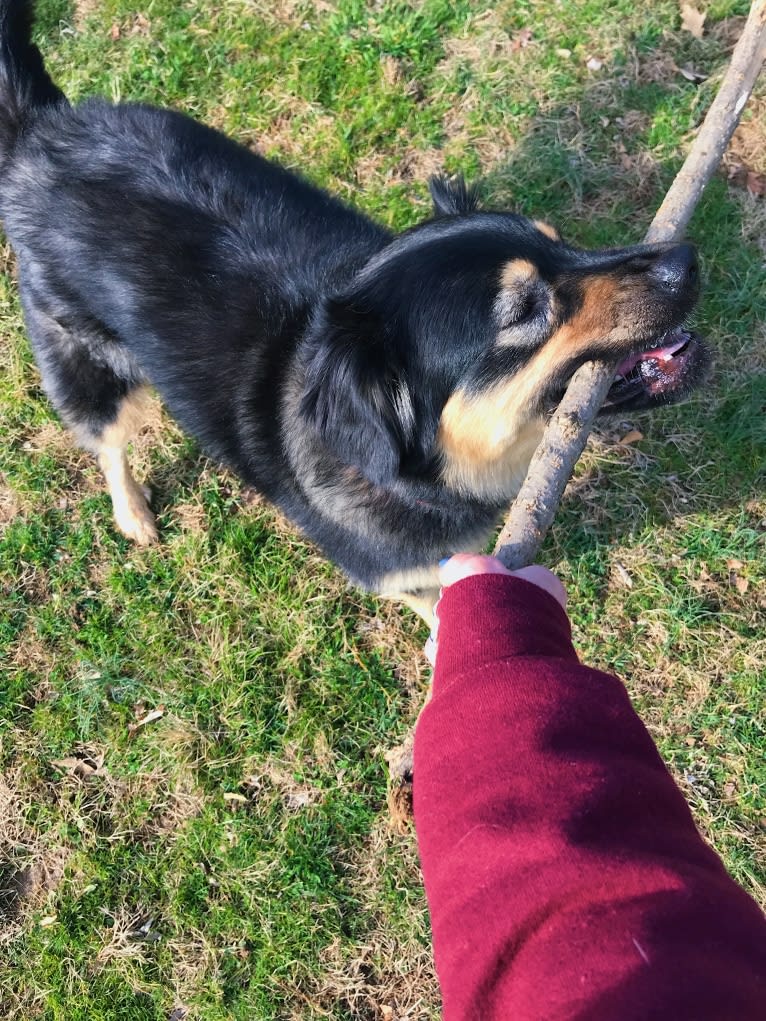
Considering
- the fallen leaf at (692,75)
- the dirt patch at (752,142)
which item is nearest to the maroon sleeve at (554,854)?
the dirt patch at (752,142)

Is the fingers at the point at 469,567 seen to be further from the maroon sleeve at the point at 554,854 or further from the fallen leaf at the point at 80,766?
the fallen leaf at the point at 80,766

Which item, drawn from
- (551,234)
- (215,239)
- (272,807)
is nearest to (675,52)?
(551,234)

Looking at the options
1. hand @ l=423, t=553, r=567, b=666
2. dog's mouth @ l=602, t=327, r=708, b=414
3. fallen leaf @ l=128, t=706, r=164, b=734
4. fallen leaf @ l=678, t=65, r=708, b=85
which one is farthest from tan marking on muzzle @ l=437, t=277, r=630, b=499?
fallen leaf @ l=678, t=65, r=708, b=85

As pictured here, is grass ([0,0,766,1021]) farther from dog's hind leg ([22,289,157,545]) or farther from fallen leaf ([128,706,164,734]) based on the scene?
dog's hind leg ([22,289,157,545])

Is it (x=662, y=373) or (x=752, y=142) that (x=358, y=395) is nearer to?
(x=662, y=373)

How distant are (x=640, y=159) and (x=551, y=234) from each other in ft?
6.48

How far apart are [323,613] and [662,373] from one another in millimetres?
1883

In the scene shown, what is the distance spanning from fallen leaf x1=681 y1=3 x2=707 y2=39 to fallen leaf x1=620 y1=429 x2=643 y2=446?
244 centimetres

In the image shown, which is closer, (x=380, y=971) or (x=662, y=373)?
(x=662, y=373)

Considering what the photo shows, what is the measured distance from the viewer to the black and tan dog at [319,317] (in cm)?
235

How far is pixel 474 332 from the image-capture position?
2.36m

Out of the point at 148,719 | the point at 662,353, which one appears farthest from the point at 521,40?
the point at 148,719

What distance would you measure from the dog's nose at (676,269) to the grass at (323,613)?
1407 mm

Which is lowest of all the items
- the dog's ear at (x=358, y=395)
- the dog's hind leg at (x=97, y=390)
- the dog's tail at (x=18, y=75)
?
the dog's hind leg at (x=97, y=390)
